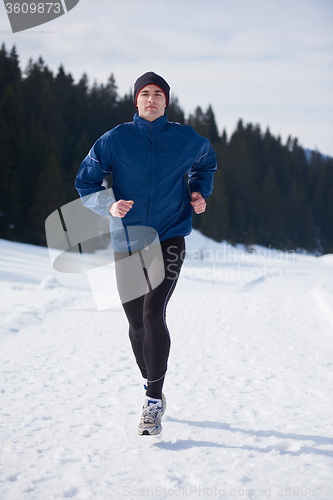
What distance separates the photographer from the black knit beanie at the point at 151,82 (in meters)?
2.55

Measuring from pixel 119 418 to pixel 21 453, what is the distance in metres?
0.65

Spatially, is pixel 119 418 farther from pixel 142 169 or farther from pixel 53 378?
pixel 142 169

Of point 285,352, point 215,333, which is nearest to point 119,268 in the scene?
point 285,352

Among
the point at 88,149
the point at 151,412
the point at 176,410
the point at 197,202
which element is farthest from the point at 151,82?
the point at 88,149

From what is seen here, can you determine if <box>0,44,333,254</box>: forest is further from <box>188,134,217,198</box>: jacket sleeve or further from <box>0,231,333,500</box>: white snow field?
<box>188,134,217,198</box>: jacket sleeve

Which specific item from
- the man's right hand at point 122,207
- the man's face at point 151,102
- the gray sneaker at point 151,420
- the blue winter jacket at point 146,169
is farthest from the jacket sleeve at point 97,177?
the gray sneaker at point 151,420

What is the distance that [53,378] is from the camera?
328 centimetres

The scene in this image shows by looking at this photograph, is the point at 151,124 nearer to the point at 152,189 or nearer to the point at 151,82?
the point at 151,82

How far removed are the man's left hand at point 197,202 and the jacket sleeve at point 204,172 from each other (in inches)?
3.8

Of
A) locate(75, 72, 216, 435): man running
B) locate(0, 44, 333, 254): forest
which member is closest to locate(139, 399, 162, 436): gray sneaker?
locate(75, 72, 216, 435): man running

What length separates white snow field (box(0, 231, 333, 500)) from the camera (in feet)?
6.11

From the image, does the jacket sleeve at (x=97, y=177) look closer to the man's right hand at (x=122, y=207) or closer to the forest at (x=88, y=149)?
the man's right hand at (x=122, y=207)

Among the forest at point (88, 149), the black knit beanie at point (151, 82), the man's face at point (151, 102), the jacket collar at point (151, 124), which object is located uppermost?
the black knit beanie at point (151, 82)

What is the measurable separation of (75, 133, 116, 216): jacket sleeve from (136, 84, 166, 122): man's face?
0.29 metres
